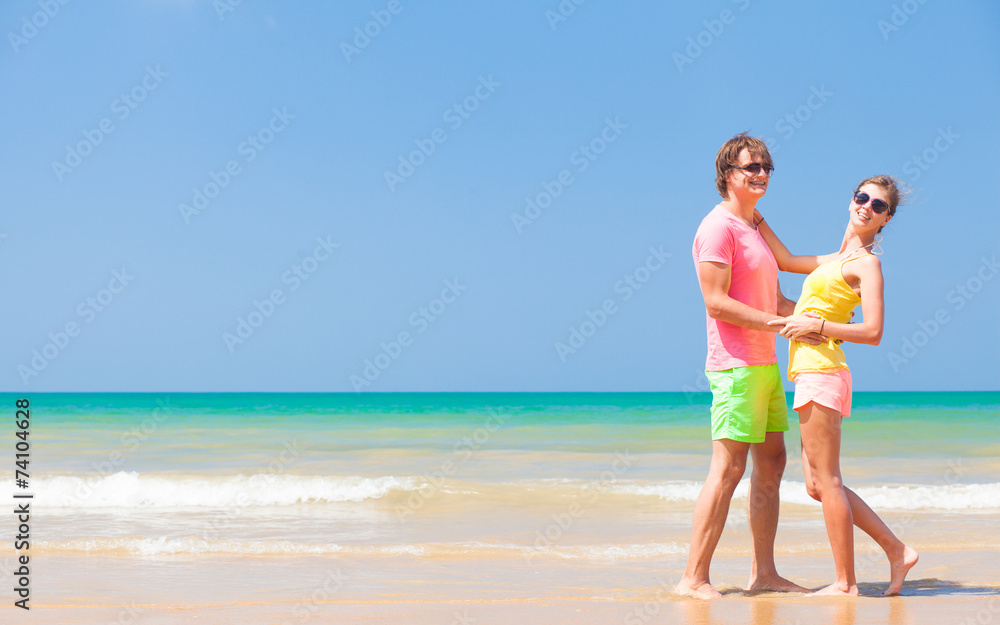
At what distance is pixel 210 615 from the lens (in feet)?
9.80

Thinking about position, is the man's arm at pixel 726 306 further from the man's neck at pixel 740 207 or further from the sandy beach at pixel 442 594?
the sandy beach at pixel 442 594

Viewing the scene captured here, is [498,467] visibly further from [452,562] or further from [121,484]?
[452,562]

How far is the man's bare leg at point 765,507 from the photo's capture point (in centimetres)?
329

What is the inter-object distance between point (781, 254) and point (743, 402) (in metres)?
0.74

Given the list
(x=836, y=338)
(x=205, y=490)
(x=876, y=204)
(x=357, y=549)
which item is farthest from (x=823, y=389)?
(x=205, y=490)

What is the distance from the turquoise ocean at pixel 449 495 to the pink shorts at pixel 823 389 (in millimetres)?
1571

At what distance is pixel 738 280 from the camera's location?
318 cm

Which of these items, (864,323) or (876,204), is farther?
(876,204)

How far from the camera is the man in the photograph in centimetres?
310

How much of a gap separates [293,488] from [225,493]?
0.68 meters

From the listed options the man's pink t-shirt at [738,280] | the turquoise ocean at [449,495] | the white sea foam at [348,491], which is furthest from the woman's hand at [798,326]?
the white sea foam at [348,491]

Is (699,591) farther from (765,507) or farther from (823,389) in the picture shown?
(823,389)

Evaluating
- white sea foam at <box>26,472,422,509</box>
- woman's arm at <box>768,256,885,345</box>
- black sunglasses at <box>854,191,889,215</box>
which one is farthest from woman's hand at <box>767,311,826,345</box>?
white sea foam at <box>26,472,422,509</box>

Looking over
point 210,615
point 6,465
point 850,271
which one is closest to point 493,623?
point 210,615
